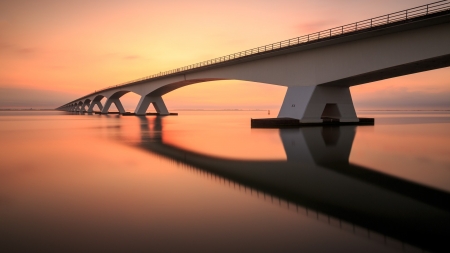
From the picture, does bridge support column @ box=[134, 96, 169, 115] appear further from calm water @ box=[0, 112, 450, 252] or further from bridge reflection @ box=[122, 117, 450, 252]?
bridge reflection @ box=[122, 117, 450, 252]

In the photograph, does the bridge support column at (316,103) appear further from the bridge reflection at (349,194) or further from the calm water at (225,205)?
the calm water at (225,205)

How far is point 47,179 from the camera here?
812 centimetres

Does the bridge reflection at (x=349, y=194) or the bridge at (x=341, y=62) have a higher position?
the bridge at (x=341, y=62)

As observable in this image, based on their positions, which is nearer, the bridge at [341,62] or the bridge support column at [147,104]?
the bridge at [341,62]

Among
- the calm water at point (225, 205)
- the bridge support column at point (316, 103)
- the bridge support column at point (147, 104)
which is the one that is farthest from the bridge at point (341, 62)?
Result: the bridge support column at point (147, 104)

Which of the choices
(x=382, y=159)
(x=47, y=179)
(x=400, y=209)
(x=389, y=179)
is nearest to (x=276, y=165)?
(x=389, y=179)

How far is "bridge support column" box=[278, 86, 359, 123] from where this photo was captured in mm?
27300

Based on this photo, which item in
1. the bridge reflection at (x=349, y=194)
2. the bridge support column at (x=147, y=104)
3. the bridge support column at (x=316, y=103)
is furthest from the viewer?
the bridge support column at (x=147, y=104)

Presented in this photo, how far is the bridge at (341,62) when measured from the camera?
18859 millimetres

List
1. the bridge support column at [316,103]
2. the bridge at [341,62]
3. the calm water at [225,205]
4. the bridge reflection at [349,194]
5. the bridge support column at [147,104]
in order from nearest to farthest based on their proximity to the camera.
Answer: the calm water at [225,205] < the bridge reflection at [349,194] < the bridge at [341,62] < the bridge support column at [316,103] < the bridge support column at [147,104]

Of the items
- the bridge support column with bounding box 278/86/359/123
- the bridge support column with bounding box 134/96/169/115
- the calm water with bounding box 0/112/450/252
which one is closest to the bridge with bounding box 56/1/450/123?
the bridge support column with bounding box 278/86/359/123

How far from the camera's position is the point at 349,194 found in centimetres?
652

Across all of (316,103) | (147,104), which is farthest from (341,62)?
(147,104)

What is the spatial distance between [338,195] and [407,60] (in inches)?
677
